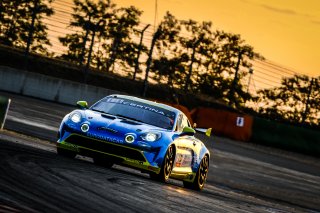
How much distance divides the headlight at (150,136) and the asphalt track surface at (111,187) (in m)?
0.62

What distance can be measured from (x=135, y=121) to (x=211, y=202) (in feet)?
8.41

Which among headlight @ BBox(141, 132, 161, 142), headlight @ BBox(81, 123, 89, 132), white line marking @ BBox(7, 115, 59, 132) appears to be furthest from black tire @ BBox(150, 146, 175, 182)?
white line marking @ BBox(7, 115, 59, 132)

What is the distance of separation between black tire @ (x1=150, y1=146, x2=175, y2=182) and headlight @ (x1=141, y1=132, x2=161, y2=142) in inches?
12.5

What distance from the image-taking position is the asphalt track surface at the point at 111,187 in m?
7.93

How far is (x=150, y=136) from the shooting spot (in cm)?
1271

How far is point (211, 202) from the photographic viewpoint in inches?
441

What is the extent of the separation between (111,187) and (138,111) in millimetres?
3872

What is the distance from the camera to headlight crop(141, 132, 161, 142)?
41.5ft

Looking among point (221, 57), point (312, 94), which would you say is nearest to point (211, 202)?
point (312, 94)

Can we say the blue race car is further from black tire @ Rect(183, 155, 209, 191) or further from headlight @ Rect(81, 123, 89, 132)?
black tire @ Rect(183, 155, 209, 191)

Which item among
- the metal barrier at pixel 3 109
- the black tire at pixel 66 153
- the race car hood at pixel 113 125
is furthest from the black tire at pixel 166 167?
the metal barrier at pixel 3 109

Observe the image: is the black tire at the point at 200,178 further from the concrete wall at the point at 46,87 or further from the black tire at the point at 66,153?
the concrete wall at the point at 46,87

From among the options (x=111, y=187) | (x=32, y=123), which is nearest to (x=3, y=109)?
(x=32, y=123)

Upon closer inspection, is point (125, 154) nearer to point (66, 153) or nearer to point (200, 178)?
point (66, 153)
